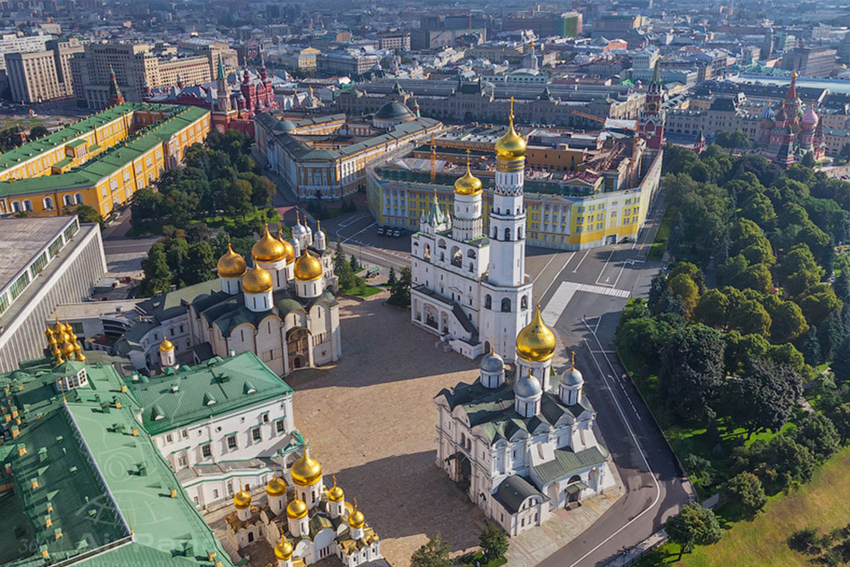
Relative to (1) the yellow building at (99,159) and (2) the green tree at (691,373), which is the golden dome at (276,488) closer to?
(2) the green tree at (691,373)

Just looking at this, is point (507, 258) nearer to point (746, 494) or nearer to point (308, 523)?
point (746, 494)

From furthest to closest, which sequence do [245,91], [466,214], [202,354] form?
[245,91]
[466,214]
[202,354]

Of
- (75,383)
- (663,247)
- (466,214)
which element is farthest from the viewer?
(663,247)

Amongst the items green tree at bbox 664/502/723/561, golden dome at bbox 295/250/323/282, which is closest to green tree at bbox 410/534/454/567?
green tree at bbox 664/502/723/561

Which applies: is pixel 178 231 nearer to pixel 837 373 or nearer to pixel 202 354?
pixel 202 354

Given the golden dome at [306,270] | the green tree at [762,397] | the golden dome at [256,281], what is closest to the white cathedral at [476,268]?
the golden dome at [306,270]

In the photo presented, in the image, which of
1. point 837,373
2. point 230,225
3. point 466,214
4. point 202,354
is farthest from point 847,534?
point 230,225

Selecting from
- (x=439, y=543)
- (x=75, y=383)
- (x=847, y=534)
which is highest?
(x=75, y=383)
